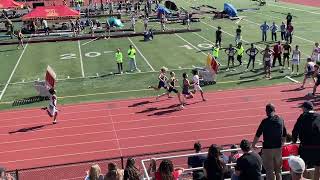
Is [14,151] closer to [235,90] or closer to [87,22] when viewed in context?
[235,90]

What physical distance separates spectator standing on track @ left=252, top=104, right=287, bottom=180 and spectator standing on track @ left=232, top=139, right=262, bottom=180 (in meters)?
1.31

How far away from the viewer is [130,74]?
26.6 metres

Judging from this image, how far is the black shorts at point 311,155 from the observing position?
8.95 m

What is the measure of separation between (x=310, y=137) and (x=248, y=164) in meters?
1.64

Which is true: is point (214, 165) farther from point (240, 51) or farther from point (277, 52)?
point (277, 52)

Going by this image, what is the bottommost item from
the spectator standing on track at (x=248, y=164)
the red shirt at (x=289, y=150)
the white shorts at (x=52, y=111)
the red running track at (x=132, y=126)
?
the red running track at (x=132, y=126)

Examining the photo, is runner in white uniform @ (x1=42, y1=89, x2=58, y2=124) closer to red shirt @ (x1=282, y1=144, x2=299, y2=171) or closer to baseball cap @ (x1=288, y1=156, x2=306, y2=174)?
red shirt @ (x1=282, y1=144, x2=299, y2=171)

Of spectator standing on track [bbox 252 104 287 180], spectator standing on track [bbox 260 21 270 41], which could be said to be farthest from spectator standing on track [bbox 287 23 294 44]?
spectator standing on track [bbox 252 104 287 180]

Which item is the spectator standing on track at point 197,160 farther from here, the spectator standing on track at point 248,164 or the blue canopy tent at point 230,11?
the blue canopy tent at point 230,11

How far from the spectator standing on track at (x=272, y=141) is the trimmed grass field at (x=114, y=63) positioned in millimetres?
13674

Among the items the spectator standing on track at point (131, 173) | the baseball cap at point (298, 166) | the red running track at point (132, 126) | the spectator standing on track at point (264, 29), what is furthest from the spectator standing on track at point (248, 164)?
the spectator standing on track at point (264, 29)

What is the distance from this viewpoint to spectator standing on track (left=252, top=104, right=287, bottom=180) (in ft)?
30.5

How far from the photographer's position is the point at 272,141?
9352 millimetres

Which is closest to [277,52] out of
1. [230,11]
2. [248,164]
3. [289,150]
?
[289,150]
